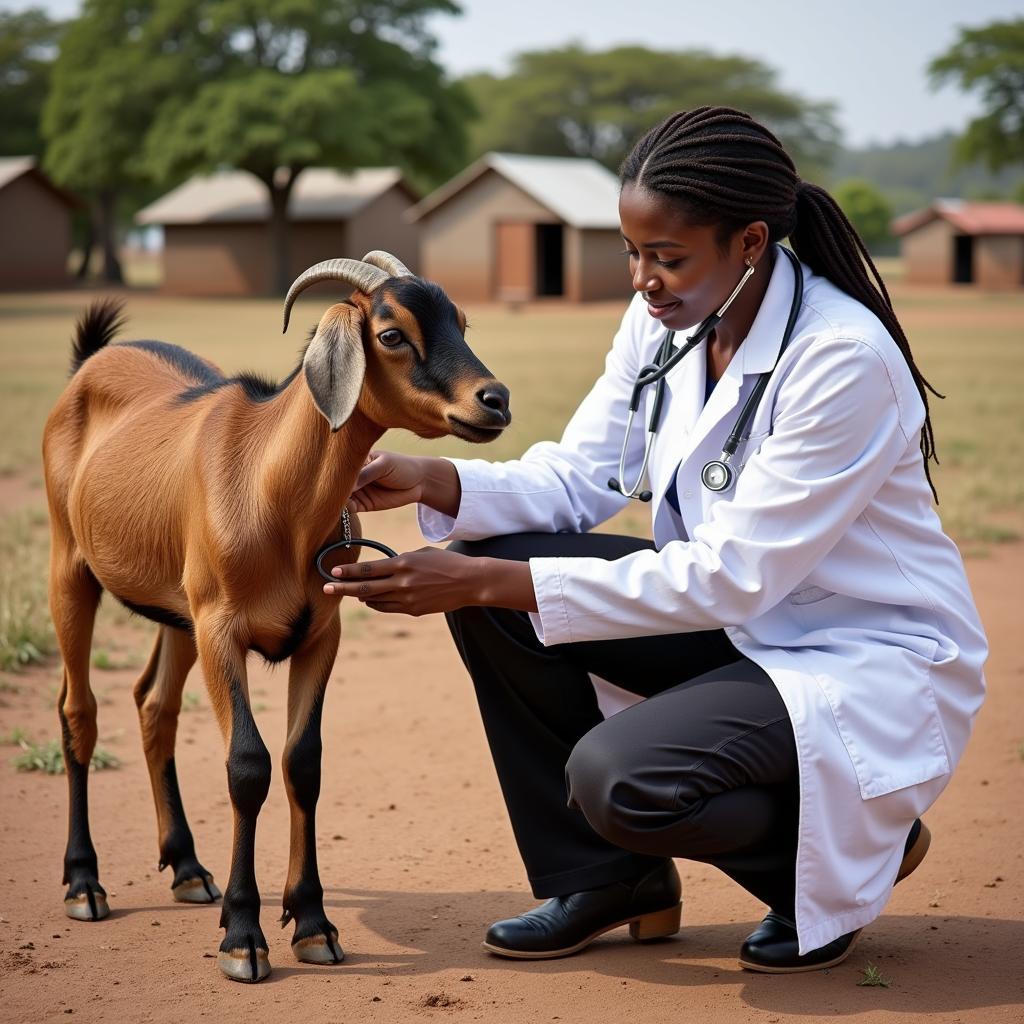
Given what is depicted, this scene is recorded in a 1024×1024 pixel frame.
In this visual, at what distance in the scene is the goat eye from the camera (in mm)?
3477

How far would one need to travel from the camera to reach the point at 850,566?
11.4 ft

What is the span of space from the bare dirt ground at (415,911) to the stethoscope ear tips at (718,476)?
122cm

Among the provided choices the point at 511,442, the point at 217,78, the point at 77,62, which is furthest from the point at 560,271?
the point at 511,442

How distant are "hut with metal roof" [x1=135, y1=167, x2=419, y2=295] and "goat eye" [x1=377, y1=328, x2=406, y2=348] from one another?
131 ft

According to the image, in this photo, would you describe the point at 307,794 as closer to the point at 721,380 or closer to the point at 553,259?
the point at 721,380

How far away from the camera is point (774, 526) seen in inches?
132

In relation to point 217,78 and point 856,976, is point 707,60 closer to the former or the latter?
point 217,78

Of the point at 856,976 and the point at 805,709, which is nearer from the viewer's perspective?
the point at 805,709

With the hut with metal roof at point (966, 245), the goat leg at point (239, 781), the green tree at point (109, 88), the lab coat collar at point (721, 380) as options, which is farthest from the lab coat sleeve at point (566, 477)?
the hut with metal roof at point (966, 245)

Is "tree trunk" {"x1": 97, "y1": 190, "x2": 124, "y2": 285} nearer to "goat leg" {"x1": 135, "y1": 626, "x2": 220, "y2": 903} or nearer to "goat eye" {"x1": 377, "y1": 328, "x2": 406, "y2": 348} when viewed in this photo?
"goat leg" {"x1": 135, "y1": 626, "x2": 220, "y2": 903}

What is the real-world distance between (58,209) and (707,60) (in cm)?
4186

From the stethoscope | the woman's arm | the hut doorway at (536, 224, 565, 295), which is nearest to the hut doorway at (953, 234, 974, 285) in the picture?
the hut doorway at (536, 224, 565, 295)

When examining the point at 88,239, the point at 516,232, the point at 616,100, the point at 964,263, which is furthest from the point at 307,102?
the point at 616,100

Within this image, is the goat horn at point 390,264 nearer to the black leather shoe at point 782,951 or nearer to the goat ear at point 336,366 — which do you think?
the goat ear at point 336,366
